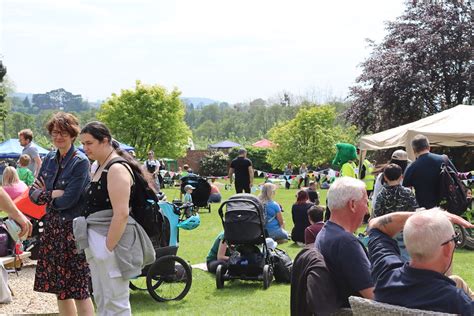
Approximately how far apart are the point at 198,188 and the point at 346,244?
14831mm

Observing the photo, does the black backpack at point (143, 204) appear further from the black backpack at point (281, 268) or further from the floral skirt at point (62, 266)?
the black backpack at point (281, 268)

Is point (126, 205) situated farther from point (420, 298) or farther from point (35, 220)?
point (35, 220)

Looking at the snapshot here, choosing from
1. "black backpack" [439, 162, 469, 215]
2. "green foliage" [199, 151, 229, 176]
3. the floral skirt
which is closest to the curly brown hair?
the floral skirt

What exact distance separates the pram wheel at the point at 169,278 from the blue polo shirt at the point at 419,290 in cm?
423

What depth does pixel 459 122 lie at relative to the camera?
12.7 meters

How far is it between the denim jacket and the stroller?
6.27 feet

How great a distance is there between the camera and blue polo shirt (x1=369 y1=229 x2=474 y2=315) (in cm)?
302

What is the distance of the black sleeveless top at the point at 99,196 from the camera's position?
4641 mm

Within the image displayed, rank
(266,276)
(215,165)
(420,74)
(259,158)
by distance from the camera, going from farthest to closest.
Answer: (259,158) < (215,165) < (420,74) < (266,276)

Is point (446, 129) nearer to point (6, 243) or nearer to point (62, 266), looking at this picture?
point (6, 243)

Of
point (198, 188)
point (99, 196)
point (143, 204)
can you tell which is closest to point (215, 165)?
point (198, 188)

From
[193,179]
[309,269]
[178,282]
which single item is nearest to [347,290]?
[309,269]

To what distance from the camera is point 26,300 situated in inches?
287

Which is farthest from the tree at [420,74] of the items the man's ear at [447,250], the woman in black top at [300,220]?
the man's ear at [447,250]
